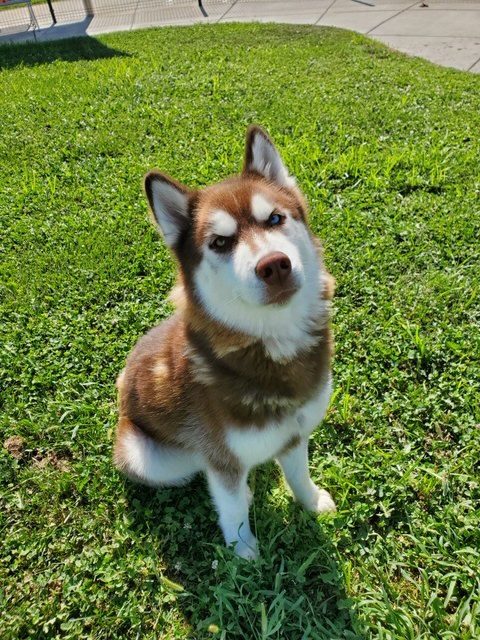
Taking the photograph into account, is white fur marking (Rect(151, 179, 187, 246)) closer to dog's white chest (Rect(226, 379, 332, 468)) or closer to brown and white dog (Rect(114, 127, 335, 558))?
brown and white dog (Rect(114, 127, 335, 558))

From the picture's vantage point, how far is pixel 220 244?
2221mm

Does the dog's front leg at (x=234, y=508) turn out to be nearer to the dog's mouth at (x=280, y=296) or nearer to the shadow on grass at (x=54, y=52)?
the dog's mouth at (x=280, y=296)

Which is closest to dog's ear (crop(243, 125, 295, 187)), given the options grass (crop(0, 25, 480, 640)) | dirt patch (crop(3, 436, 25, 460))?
grass (crop(0, 25, 480, 640))

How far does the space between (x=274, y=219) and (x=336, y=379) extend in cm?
157

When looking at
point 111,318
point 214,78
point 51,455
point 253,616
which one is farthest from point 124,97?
point 253,616

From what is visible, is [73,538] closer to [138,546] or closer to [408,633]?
[138,546]

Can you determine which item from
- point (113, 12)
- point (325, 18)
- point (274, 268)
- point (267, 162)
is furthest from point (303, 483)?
point (113, 12)

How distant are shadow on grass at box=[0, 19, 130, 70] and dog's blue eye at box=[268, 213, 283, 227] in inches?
364

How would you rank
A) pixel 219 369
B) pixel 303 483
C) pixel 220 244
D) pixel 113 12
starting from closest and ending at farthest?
pixel 220 244, pixel 219 369, pixel 303 483, pixel 113 12

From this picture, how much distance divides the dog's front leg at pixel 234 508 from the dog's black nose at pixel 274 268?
100cm

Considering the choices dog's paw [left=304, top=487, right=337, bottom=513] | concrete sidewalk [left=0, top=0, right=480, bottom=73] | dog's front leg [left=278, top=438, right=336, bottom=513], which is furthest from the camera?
concrete sidewalk [left=0, top=0, right=480, bottom=73]

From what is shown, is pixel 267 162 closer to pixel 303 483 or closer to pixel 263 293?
pixel 263 293

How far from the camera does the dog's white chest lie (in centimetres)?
227

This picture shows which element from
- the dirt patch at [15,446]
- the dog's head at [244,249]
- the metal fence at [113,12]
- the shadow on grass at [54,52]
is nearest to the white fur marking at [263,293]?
the dog's head at [244,249]
